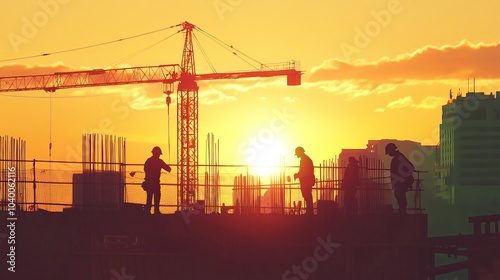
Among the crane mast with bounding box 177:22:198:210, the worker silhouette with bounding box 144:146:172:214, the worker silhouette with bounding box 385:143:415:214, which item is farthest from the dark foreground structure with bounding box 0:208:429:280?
the crane mast with bounding box 177:22:198:210

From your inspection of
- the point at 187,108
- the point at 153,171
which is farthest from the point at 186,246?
the point at 187,108

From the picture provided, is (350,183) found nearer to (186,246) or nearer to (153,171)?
(186,246)

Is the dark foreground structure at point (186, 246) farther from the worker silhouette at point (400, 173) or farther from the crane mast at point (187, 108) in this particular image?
the crane mast at point (187, 108)

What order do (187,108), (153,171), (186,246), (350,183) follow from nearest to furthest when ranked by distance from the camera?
(153,171) < (186,246) < (350,183) < (187,108)

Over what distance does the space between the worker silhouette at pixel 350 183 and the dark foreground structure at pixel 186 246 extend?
45 centimetres

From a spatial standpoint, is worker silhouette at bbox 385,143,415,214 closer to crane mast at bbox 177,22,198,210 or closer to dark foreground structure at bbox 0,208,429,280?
dark foreground structure at bbox 0,208,429,280

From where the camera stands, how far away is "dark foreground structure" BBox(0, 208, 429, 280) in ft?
126

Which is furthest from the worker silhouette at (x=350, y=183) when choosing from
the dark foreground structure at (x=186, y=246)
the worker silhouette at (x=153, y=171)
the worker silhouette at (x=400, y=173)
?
the worker silhouette at (x=153, y=171)

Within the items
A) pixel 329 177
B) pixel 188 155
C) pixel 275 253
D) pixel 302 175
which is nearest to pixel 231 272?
pixel 275 253

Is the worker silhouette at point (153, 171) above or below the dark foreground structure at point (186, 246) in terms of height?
above

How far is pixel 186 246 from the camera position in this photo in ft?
128

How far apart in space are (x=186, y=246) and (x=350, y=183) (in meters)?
5.85

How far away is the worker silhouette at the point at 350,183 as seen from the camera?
39000mm

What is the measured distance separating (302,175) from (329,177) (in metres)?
12.3
